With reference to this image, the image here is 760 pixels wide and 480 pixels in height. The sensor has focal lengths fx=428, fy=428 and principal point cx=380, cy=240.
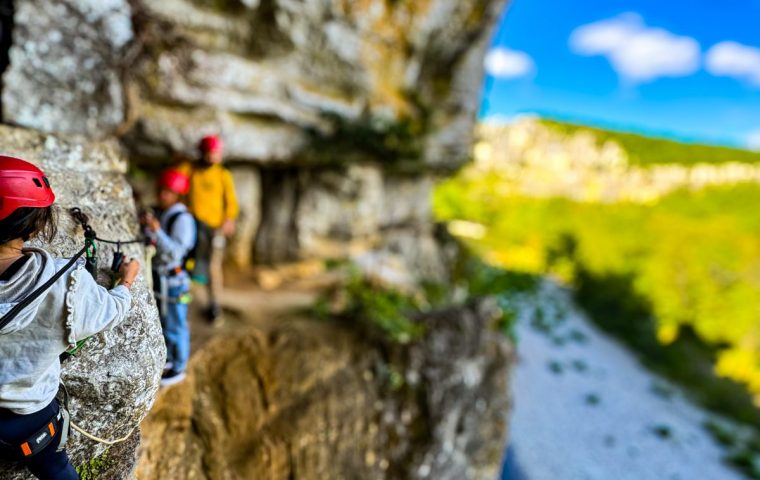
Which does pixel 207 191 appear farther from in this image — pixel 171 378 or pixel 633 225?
pixel 633 225

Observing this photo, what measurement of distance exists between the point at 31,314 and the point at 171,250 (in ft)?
5.44

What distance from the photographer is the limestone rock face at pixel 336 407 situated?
4328 mm

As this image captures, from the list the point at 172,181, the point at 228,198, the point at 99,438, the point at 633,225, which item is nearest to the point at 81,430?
the point at 99,438

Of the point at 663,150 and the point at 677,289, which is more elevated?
the point at 663,150

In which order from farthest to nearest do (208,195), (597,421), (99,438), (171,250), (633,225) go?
(633,225)
(597,421)
(208,195)
(171,250)
(99,438)

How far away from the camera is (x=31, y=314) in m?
2.00

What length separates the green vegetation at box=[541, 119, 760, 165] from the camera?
76.0 m

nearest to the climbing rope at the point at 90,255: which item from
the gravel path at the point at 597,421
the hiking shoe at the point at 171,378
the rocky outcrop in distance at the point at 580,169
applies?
the hiking shoe at the point at 171,378

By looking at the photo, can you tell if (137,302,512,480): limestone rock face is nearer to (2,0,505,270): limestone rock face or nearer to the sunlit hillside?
(2,0,505,270): limestone rock face

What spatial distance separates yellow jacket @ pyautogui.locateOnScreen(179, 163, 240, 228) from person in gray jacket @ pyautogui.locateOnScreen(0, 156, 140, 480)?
7.68 feet

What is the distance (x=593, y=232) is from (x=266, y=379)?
1418 inches

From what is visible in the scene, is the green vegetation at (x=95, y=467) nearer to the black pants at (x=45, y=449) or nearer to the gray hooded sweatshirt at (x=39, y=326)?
the black pants at (x=45, y=449)

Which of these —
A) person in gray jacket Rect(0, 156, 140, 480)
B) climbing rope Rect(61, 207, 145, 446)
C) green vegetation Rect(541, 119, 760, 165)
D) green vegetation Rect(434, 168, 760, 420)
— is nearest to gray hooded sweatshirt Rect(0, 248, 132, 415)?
person in gray jacket Rect(0, 156, 140, 480)

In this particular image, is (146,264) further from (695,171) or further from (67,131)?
(695,171)
